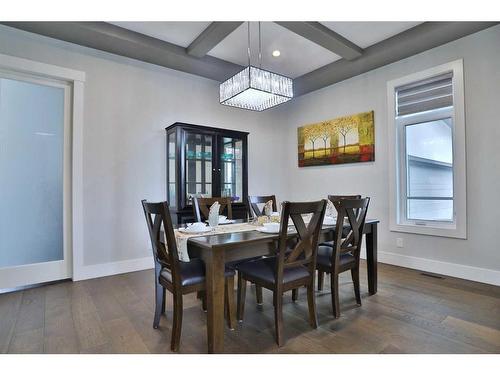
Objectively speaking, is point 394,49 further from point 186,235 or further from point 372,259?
point 186,235

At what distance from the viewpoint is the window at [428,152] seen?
122 inches

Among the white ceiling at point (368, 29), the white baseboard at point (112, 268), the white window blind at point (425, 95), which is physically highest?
the white ceiling at point (368, 29)

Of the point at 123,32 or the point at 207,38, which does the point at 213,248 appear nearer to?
the point at 207,38

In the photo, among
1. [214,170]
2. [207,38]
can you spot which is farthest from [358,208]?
[207,38]

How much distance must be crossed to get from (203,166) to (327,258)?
7.00ft

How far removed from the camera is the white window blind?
10.5ft

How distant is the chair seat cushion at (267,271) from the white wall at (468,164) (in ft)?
7.29

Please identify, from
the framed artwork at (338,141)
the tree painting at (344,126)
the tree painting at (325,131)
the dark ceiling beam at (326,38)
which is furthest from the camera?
the tree painting at (325,131)

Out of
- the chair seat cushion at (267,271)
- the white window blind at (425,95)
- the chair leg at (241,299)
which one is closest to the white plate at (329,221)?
the chair seat cushion at (267,271)

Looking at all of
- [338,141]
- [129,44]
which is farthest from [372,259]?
[129,44]

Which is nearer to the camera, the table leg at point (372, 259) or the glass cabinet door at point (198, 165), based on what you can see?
the table leg at point (372, 259)

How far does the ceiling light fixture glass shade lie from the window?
72.8 inches

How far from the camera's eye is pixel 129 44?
3.12 metres

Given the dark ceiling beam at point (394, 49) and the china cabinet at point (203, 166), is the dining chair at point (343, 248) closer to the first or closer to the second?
the china cabinet at point (203, 166)
